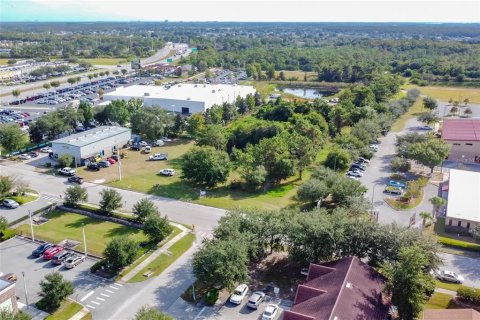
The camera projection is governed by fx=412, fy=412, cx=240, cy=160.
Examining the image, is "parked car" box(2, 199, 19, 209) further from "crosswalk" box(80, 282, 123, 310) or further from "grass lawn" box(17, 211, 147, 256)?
"crosswalk" box(80, 282, 123, 310)

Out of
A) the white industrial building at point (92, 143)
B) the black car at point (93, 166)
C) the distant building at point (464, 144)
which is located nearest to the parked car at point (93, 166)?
the black car at point (93, 166)

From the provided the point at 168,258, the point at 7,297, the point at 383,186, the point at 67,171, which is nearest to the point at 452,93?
the point at 383,186

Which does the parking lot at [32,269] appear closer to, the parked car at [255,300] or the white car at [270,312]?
the parked car at [255,300]

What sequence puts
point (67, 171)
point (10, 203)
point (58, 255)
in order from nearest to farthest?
1. point (58, 255)
2. point (10, 203)
3. point (67, 171)

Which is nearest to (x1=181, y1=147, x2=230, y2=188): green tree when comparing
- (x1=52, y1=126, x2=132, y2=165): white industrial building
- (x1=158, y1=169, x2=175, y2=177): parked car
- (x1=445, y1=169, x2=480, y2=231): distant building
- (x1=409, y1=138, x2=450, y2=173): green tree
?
(x1=158, y1=169, x2=175, y2=177): parked car

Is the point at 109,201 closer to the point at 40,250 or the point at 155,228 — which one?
the point at 40,250

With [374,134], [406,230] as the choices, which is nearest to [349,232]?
[406,230]
